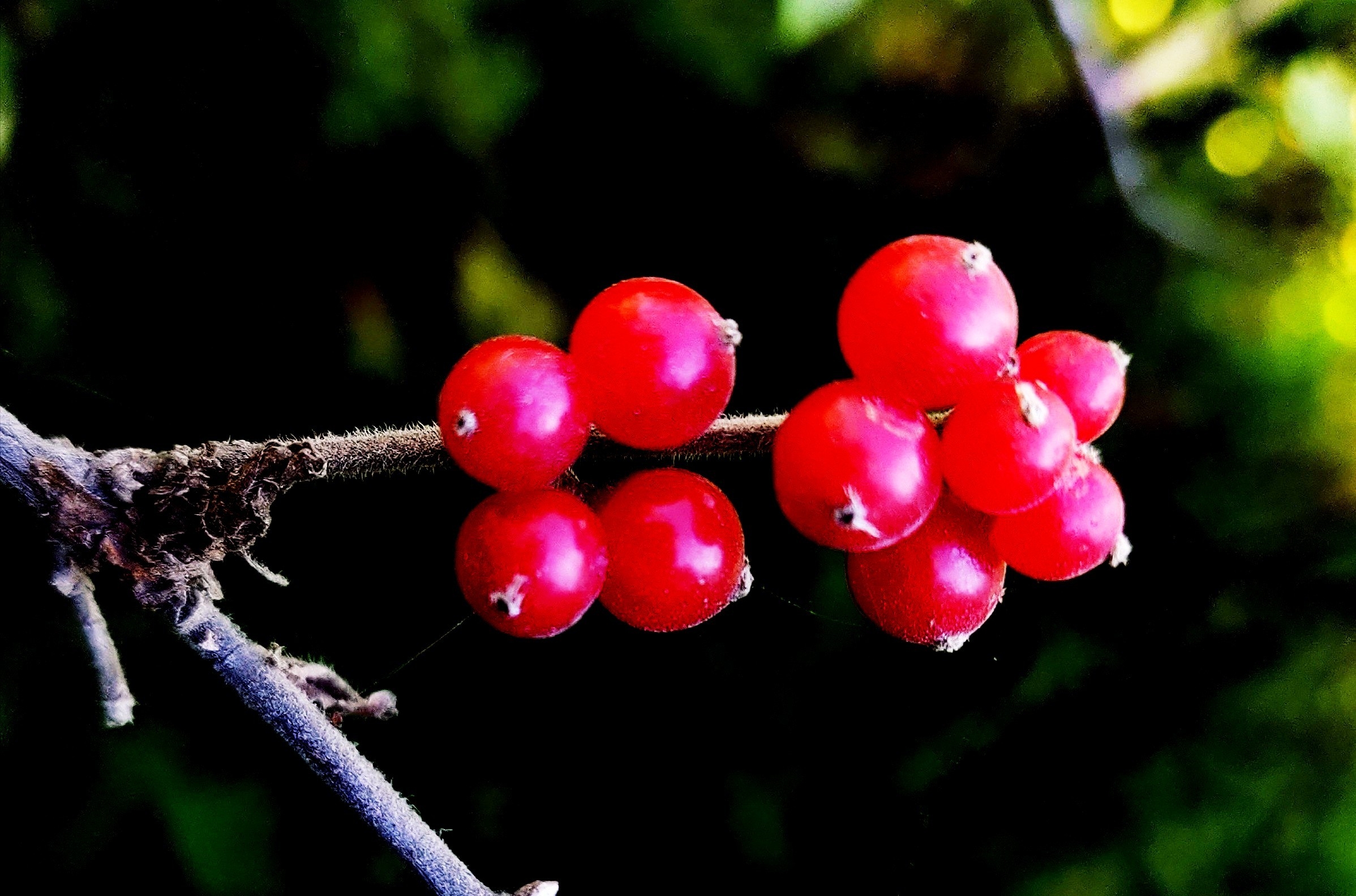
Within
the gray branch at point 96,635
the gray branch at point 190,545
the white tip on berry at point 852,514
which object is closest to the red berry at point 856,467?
the white tip on berry at point 852,514

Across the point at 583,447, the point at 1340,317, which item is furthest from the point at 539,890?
the point at 1340,317

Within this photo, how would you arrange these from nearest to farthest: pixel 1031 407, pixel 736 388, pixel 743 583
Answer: pixel 1031 407
pixel 743 583
pixel 736 388

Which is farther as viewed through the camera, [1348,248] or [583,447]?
[1348,248]

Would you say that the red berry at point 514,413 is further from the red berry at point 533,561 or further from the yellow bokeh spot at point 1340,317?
the yellow bokeh spot at point 1340,317

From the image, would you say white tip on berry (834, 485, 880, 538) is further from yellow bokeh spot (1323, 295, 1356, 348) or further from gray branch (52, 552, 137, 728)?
yellow bokeh spot (1323, 295, 1356, 348)

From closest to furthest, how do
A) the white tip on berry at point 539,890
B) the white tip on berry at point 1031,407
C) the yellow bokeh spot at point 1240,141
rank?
the white tip on berry at point 1031,407 < the white tip on berry at point 539,890 < the yellow bokeh spot at point 1240,141

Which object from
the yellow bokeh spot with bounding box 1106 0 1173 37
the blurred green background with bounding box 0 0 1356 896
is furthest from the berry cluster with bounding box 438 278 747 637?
the yellow bokeh spot with bounding box 1106 0 1173 37

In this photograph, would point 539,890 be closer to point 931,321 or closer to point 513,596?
point 513,596
